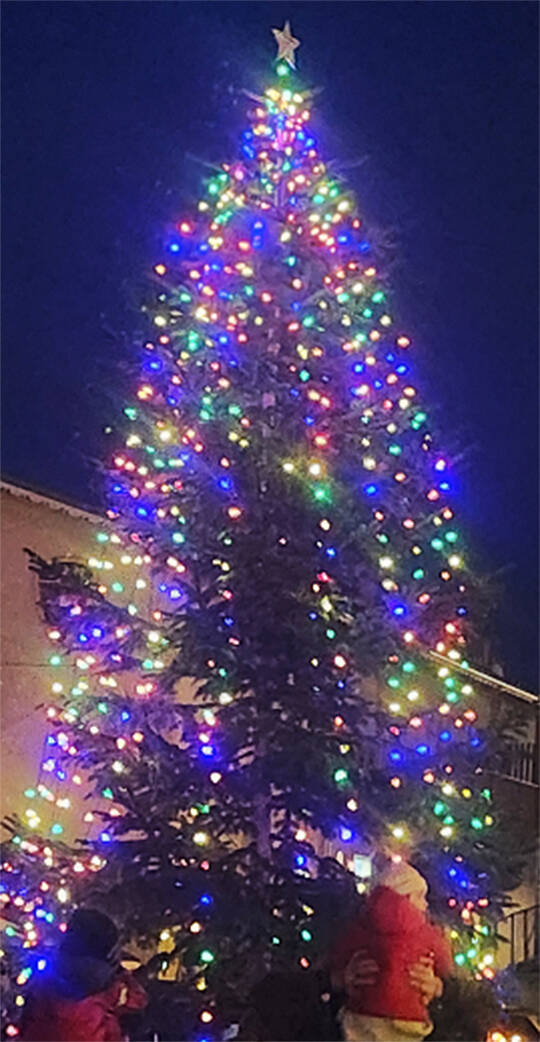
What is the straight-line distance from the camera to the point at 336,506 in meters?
3.81

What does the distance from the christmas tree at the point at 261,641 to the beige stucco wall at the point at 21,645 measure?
132 centimetres

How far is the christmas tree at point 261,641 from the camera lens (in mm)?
3518

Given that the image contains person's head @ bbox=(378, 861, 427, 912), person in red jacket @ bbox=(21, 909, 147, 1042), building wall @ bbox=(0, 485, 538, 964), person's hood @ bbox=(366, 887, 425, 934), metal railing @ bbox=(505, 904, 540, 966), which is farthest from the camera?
metal railing @ bbox=(505, 904, 540, 966)

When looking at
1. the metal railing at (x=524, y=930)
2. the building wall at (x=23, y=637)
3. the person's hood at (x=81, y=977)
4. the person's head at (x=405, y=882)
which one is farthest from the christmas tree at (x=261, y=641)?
the metal railing at (x=524, y=930)

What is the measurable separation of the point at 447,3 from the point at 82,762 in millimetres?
4807

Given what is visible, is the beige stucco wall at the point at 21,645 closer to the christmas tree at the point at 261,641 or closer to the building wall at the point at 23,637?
the building wall at the point at 23,637

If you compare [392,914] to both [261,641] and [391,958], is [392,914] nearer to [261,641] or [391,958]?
[391,958]

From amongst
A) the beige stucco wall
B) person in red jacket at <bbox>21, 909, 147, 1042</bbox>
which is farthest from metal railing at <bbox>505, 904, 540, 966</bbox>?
person in red jacket at <bbox>21, 909, 147, 1042</bbox>

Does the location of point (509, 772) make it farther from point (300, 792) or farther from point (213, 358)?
point (213, 358)

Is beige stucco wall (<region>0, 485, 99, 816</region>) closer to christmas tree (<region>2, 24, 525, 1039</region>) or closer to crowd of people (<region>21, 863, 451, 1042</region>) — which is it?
christmas tree (<region>2, 24, 525, 1039</region>)

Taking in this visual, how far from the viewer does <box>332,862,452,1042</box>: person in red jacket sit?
10.7ft

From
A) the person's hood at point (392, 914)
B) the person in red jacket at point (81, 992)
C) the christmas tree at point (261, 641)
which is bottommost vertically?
the person in red jacket at point (81, 992)

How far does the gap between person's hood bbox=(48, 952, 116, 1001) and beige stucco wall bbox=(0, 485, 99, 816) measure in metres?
2.20

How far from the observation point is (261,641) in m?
3.66
